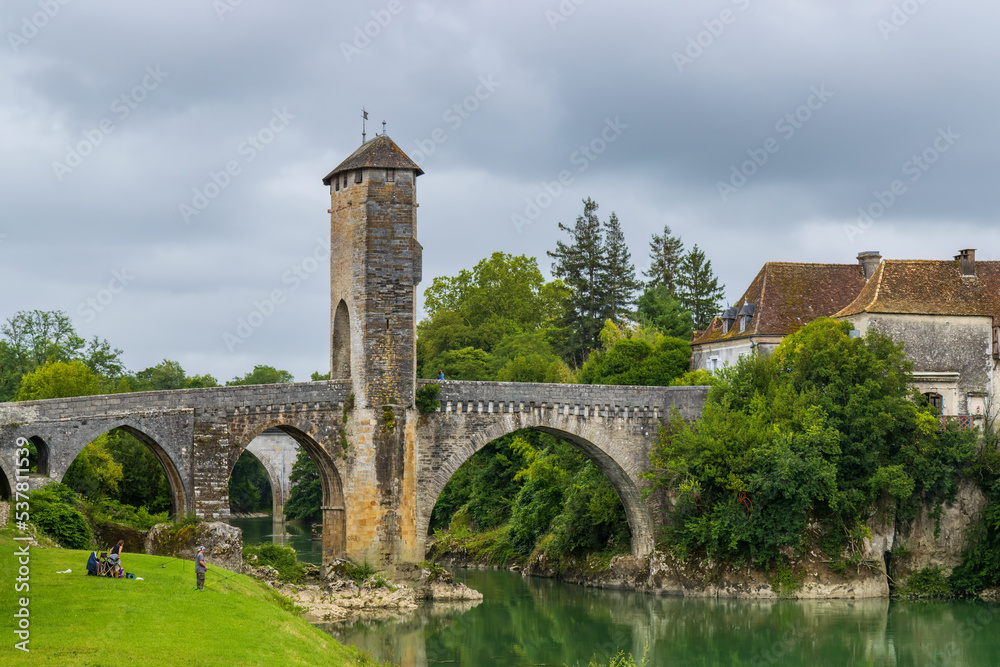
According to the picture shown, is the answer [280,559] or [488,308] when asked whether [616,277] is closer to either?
[488,308]

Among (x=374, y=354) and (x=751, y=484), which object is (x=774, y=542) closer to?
(x=751, y=484)

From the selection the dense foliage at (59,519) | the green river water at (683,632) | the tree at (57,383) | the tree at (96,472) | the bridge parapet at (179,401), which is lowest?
the green river water at (683,632)

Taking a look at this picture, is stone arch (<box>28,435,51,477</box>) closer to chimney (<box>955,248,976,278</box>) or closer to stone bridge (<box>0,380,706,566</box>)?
stone bridge (<box>0,380,706,566</box>)

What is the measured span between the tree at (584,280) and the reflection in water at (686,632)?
2696 cm

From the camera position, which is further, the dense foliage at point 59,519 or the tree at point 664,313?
the tree at point 664,313

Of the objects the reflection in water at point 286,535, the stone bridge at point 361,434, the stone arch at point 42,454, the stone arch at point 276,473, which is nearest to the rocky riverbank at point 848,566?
the stone bridge at point 361,434

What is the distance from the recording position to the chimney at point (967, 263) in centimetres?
3938

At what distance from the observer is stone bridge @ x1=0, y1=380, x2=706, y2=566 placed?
2756 centimetres

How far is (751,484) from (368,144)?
1521cm

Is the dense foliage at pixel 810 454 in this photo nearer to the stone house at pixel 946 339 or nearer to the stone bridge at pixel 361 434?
the stone bridge at pixel 361 434

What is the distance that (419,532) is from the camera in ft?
107

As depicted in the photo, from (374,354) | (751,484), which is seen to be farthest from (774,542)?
(374,354)

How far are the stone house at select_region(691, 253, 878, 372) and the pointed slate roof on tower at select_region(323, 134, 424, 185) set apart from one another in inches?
578

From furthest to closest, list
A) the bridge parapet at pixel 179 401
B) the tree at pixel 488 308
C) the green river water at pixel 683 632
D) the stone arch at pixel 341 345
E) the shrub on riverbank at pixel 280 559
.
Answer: the tree at pixel 488 308 < the stone arch at pixel 341 345 < the shrub on riverbank at pixel 280 559 < the bridge parapet at pixel 179 401 < the green river water at pixel 683 632
